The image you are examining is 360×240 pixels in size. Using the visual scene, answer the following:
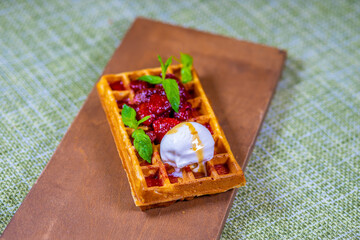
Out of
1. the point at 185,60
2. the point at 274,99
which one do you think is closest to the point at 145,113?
the point at 185,60

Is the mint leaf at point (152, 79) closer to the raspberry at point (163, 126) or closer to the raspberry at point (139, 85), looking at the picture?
the raspberry at point (139, 85)

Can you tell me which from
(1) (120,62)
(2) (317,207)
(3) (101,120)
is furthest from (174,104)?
(2) (317,207)

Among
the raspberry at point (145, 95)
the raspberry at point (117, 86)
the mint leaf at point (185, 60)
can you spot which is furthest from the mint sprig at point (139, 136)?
the mint leaf at point (185, 60)

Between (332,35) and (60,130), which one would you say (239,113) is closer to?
(60,130)

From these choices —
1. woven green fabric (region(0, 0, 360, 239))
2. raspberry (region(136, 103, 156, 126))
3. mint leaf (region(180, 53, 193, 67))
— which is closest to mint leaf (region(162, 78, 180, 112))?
raspberry (region(136, 103, 156, 126))

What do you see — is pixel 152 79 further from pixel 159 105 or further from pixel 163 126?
pixel 163 126

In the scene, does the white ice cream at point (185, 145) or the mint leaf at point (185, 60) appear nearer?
the white ice cream at point (185, 145)
